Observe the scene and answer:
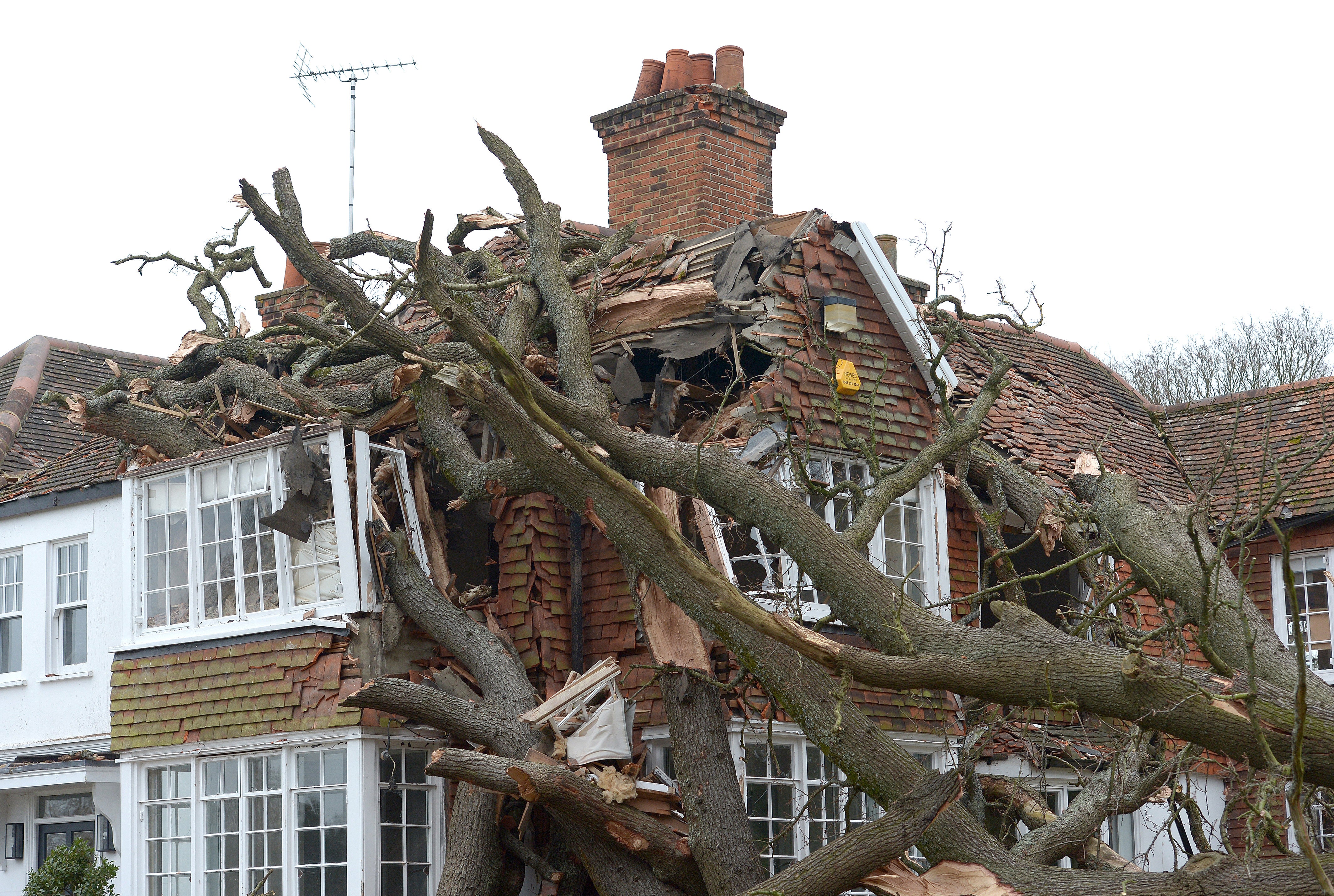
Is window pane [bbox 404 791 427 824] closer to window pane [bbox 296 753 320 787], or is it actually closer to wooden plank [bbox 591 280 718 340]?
window pane [bbox 296 753 320 787]

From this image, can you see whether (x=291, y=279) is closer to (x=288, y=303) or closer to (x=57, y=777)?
(x=288, y=303)

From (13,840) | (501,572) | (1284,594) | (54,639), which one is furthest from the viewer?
(1284,594)

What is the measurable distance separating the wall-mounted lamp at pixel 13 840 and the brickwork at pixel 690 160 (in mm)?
8466

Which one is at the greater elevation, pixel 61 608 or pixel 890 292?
pixel 890 292

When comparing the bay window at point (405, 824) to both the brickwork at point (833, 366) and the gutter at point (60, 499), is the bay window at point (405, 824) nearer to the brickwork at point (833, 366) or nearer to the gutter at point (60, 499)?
the brickwork at point (833, 366)

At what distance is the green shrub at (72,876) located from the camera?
1212 cm

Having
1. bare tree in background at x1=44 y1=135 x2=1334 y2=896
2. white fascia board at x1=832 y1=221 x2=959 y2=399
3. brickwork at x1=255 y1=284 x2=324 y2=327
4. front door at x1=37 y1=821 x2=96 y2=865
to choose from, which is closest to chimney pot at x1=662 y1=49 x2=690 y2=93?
bare tree in background at x1=44 y1=135 x2=1334 y2=896

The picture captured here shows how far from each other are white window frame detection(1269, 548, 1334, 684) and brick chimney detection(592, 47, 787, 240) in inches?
251

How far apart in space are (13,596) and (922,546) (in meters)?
9.12

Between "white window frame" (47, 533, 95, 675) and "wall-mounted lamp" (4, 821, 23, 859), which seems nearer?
"white window frame" (47, 533, 95, 675)

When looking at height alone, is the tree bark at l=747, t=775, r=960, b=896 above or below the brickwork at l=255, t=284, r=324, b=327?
below

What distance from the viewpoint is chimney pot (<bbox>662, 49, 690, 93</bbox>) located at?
14.5 metres

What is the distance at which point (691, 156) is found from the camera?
14469 mm

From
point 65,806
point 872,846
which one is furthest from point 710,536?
point 65,806
